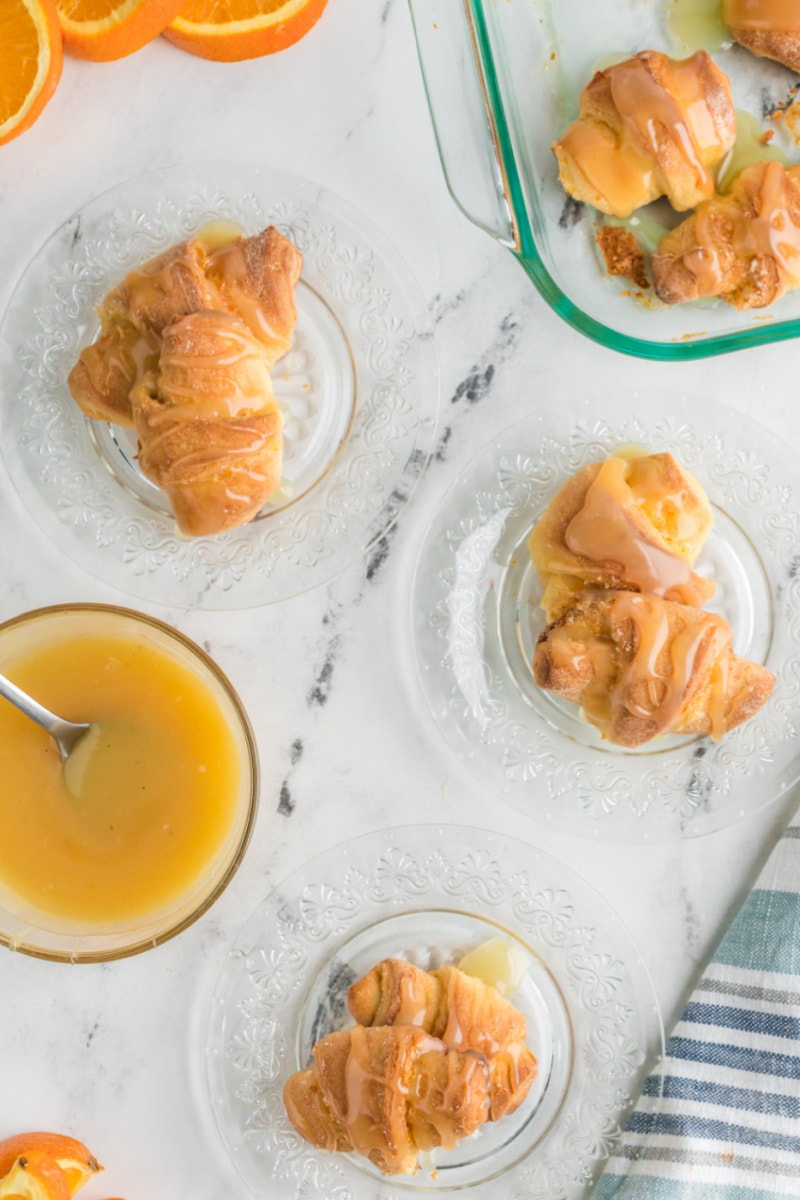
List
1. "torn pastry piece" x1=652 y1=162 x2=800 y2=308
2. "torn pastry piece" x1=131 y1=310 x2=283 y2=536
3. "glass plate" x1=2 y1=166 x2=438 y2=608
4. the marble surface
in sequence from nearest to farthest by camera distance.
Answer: "torn pastry piece" x1=131 y1=310 x2=283 y2=536 → "torn pastry piece" x1=652 y1=162 x2=800 y2=308 → "glass plate" x1=2 y1=166 x2=438 y2=608 → the marble surface

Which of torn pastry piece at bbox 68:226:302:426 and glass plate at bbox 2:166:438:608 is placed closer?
torn pastry piece at bbox 68:226:302:426

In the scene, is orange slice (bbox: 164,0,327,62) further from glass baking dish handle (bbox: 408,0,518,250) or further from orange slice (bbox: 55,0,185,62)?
glass baking dish handle (bbox: 408,0,518,250)

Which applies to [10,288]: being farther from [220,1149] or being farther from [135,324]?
[220,1149]

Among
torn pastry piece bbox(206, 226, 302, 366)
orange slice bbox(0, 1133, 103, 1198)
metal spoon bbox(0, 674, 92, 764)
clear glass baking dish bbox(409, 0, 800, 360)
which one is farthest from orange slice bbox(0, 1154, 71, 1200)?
clear glass baking dish bbox(409, 0, 800, 360)

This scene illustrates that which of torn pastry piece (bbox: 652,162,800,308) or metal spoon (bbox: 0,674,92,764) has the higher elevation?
torn pastry piece (bbox: 652,162,800,308)

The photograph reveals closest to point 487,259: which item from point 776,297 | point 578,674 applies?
point 776,297

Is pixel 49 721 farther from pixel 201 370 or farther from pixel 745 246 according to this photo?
pixel 745 246
